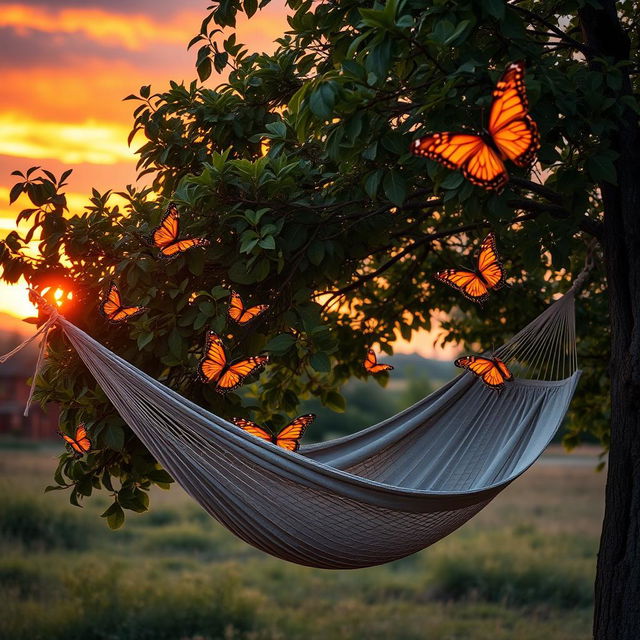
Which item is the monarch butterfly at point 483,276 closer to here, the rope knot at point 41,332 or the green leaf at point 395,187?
the green leaf at point 395,187

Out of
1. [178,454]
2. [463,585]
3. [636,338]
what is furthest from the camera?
[463,585]

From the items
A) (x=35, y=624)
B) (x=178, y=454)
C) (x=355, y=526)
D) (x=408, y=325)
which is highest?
(x=408, y=325)

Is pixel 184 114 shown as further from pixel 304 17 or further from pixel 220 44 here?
pixel 304 17

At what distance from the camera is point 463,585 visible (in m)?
7.54

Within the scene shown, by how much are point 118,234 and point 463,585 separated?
5.96m

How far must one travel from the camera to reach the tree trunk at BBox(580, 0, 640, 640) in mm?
2473

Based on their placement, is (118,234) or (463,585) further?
(463,585)

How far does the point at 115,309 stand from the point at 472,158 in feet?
3.34

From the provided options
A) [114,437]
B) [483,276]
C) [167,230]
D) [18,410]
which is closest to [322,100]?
[167,230]

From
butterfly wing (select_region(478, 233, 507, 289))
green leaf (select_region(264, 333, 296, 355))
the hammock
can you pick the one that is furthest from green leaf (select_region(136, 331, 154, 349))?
butterfly wing (select_region(478, 233, 507, 289))

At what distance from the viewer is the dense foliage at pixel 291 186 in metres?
1.92

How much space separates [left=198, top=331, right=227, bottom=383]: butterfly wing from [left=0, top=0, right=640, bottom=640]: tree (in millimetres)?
96

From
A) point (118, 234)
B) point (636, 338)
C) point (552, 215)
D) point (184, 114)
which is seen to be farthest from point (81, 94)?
point (636, 338)

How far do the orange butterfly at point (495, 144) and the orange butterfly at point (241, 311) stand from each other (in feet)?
2.23
